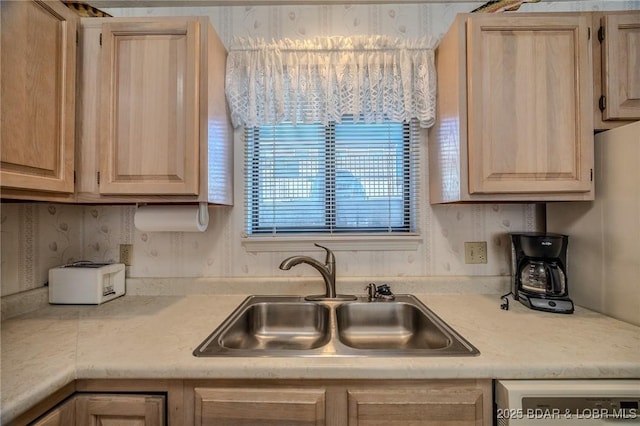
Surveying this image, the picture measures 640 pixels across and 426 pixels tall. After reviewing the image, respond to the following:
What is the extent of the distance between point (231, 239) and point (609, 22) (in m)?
1.93

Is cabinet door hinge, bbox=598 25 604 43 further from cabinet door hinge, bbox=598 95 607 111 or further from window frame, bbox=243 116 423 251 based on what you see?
window frame, bbox=243 116 423 251

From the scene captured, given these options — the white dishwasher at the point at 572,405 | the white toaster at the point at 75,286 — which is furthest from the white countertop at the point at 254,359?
the white toaster at the point at 75,286

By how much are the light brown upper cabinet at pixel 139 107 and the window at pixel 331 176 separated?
45 cm

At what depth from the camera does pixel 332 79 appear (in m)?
1.43

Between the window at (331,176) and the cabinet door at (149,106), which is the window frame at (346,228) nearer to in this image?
the window at (331,176)

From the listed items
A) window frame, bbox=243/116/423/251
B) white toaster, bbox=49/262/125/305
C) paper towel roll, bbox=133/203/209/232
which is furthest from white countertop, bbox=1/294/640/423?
window frame, bbox=243/116/423/251

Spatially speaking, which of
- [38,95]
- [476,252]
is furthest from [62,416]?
[476,252]

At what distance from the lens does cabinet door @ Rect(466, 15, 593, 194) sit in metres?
1.19

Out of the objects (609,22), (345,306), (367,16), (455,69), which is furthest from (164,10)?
(609,22)

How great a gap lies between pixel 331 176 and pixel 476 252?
0.87 m

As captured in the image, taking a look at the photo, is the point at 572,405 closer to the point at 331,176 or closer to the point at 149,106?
the point at 331,176

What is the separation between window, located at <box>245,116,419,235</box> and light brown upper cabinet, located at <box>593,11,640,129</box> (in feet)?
2.64

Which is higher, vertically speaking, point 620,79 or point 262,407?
point 620,79

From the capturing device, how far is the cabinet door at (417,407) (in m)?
0.86
